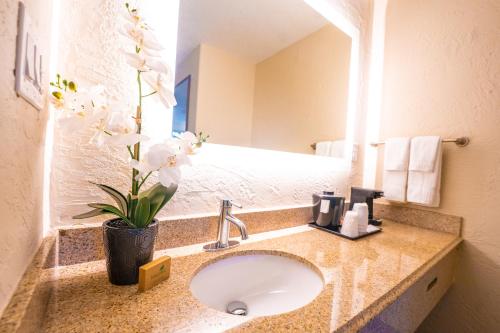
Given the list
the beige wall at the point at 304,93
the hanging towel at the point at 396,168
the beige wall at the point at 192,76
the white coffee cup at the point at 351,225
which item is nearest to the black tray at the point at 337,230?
the white coffee cup at the point at 351,225

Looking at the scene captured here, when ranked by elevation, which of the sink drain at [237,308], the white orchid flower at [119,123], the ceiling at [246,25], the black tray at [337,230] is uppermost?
the ceiling at [246,25]

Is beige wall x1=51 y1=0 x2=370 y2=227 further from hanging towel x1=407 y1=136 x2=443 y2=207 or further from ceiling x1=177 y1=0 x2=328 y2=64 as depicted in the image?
hanging towel x1=407 y1=136 x2=443 y2=207

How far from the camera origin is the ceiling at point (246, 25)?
72 cm

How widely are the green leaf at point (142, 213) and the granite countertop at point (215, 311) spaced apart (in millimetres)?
132

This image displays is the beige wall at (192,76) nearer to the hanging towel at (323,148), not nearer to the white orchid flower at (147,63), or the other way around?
the white orchid flower at (147,63)

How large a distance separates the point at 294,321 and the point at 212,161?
510mm

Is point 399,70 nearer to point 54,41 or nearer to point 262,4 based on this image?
point 262,4

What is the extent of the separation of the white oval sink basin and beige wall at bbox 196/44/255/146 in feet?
1.38

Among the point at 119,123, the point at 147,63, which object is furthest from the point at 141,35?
the point at 119,123

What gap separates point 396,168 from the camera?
112 cm

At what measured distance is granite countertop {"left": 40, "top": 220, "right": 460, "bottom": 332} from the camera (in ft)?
1.20

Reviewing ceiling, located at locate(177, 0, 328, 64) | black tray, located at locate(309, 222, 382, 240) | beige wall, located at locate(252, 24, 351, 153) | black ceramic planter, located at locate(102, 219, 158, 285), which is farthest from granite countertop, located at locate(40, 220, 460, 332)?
ceiling, located at locate(177, 0, 328, 64)

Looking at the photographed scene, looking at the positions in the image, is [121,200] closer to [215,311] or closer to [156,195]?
[156,195]

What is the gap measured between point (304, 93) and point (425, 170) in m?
0.67
